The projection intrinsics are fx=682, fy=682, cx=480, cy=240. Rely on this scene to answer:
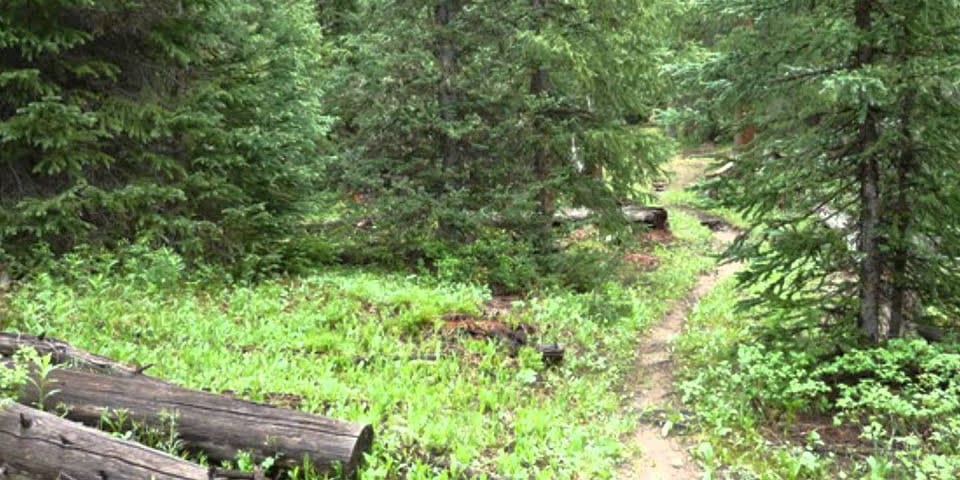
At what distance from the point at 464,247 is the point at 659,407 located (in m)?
6.60

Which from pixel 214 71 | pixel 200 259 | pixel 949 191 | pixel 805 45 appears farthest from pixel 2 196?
pixel 949 191

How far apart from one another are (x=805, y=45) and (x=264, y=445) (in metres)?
7.43

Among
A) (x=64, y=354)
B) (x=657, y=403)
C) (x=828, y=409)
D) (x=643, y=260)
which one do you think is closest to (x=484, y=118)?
(x=643, y=260)

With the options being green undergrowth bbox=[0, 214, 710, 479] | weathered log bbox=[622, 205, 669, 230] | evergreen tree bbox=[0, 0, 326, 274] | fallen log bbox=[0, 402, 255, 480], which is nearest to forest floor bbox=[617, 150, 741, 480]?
green undergrowth bbox=[0, 214, 710, 479]

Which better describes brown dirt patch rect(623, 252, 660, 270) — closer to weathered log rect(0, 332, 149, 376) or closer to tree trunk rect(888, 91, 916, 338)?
tree trunk rect(888, 91, 916, 338)

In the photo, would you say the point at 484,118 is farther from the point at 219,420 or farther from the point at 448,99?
the point at 219,420

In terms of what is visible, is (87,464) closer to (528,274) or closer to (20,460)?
(20,460)

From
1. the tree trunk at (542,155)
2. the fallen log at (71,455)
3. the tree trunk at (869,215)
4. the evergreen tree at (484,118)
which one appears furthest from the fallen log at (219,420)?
the tree trunk at (542,155)

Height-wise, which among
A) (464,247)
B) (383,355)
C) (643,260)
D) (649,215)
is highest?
(464,247)

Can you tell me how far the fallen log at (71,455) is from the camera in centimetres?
456

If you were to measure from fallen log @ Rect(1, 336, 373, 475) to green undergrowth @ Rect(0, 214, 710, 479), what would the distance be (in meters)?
0.26

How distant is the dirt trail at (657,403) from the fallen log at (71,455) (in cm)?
385

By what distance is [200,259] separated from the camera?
36.6 feet

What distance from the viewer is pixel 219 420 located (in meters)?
5.28
